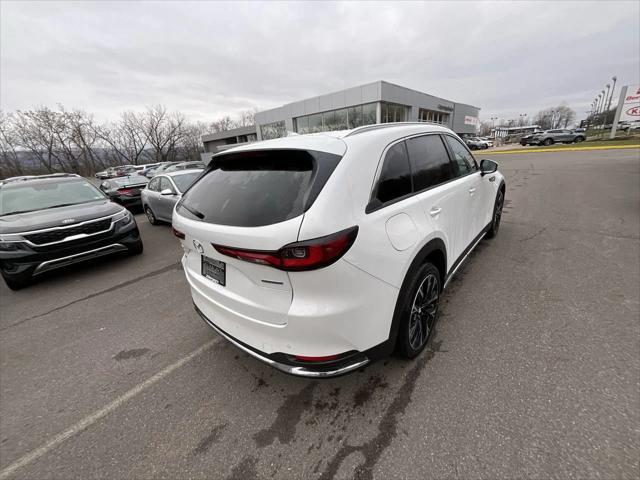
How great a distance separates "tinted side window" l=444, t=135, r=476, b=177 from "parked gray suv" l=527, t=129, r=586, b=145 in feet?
128

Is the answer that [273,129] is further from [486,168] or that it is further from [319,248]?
[319,248]

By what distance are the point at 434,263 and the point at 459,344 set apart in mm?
745

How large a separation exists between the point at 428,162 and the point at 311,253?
1660 millimetres

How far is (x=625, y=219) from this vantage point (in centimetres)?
559

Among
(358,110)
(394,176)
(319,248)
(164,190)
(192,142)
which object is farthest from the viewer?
(192,142)

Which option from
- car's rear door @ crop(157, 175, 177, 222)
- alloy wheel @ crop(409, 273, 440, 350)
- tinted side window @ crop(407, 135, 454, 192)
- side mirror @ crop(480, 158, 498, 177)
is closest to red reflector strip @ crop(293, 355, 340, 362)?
alloy wheel @ crop(409, 273, 440, 350)

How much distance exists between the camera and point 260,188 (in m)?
1.91

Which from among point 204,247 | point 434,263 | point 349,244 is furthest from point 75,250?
point 434,263

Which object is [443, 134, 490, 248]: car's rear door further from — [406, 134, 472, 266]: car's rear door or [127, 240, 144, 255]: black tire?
[127, 240, 144, 255]: black tire

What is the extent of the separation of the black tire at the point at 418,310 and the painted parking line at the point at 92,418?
1824 millimetres

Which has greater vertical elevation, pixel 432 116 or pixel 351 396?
pixel 432 116

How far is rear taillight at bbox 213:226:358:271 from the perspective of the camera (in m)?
1.52

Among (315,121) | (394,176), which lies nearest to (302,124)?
(315,121)

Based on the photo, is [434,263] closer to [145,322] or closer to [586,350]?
[586,350]
